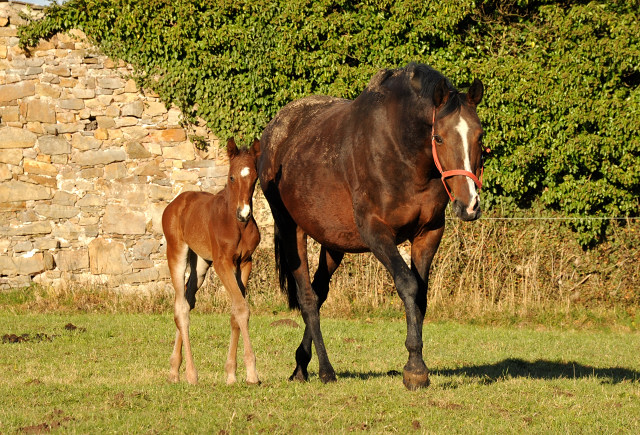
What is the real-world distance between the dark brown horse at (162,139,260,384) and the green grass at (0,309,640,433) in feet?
1.40

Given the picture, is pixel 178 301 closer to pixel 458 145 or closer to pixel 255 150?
pixel 255 150

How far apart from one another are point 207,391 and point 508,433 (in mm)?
2560

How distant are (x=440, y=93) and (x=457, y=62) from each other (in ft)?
27.1

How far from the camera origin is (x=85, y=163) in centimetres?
1481

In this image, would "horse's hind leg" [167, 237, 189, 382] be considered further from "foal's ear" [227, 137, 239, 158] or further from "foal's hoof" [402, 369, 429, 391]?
"foal's hoof" [402, 369, 429, 391]

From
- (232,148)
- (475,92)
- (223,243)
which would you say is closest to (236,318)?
(223,243)

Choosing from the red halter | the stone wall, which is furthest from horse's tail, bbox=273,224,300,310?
the stone wall

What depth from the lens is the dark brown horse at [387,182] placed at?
598 centimetres

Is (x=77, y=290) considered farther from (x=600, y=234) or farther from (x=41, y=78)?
(x=600, y=234)

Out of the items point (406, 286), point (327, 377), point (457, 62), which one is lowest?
point (327, 377)

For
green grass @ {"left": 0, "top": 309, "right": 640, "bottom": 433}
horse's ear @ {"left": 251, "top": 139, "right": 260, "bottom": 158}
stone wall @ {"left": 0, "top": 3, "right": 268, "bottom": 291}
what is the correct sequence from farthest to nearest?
stone wall @ {"left": 0, "top": 3, "right": 268, "bottom": 291} < horse's ear @ {"left": 251, "top": 139, "right": 260, "bottom": 158} < green grass @ {"left": 0, "top": 309, "right": 640, "bottom": 433}

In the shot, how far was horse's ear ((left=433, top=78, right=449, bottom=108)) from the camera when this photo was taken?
596cm

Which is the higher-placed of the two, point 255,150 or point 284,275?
point 255,150

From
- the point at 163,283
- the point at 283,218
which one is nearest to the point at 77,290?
the point at 163,283
